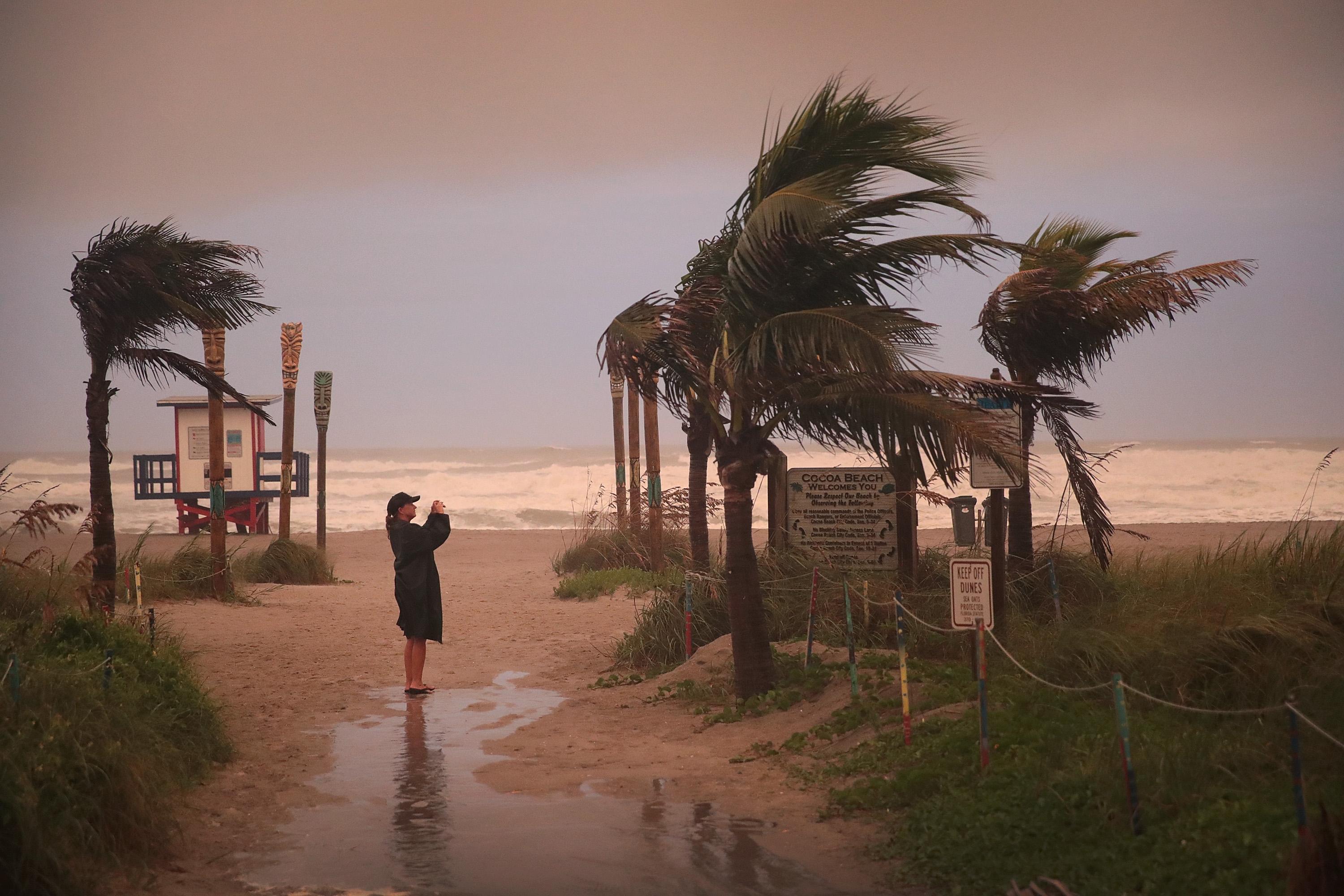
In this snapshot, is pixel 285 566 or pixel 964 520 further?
pixel 285 566

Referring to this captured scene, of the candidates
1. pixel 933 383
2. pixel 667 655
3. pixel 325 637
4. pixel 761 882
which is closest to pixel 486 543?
pixel 325 637

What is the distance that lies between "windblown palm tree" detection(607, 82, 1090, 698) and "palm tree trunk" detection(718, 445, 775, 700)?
0.01m

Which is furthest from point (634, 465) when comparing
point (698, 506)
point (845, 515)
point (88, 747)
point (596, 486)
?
point (596, 486)

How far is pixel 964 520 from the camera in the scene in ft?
34.2

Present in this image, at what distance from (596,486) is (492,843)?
49149mm

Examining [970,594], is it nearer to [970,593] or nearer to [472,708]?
[970,593]

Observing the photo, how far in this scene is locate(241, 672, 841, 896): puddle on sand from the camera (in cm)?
555

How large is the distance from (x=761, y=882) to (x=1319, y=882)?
2.47 m

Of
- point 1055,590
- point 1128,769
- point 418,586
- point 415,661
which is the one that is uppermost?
point 418,586

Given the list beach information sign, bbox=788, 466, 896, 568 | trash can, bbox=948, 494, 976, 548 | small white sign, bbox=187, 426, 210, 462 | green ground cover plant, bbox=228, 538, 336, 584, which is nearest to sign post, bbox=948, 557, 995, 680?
trash can, bbox=948, 494, 976, 548

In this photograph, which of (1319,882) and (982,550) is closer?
(1319,882)

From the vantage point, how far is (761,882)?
5582mm

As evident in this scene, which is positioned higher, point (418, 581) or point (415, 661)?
point (418, 581)

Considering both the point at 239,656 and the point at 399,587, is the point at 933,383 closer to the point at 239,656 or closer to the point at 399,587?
the point at 399,587
